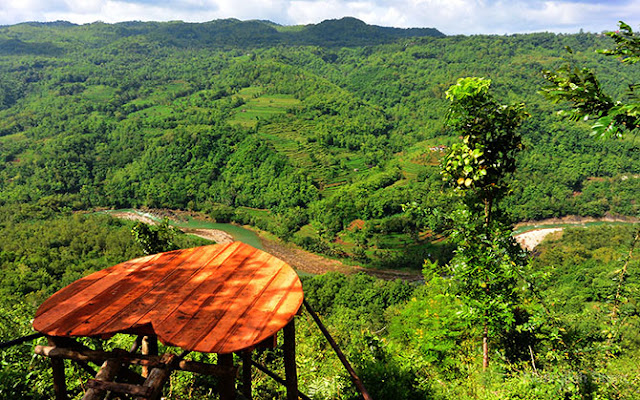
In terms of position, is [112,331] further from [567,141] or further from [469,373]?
[567,141]

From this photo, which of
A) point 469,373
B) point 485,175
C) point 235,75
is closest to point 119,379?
point 485,175

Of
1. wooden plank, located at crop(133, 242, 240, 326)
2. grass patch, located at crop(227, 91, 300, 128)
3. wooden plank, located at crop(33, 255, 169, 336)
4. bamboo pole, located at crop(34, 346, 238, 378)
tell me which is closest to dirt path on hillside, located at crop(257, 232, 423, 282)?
wooden plank, located at crop(133, 242, 240, 326)

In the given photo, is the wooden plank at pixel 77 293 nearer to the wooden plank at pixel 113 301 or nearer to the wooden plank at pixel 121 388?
the wooden plank at pixel 113 301

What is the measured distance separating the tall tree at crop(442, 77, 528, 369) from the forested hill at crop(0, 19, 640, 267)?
29886 millimetres

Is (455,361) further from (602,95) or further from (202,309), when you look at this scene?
(202,309)

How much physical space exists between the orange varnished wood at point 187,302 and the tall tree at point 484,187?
2.39 m

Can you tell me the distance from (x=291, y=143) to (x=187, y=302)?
85110mm

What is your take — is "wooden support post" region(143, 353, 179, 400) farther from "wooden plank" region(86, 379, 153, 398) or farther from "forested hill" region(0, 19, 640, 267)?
"forested hill" region(0, 19, 640, 267)

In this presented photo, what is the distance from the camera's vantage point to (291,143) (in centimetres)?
8588

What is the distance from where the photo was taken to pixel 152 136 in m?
93.1

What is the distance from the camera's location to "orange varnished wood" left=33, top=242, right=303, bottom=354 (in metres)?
→ 1.96

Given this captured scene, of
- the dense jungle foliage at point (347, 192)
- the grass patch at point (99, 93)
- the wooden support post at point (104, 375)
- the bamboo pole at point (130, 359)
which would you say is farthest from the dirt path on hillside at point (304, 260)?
the grass patch at point (99, 93)

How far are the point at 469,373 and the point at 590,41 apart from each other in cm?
19452

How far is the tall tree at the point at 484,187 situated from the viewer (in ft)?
12.3
